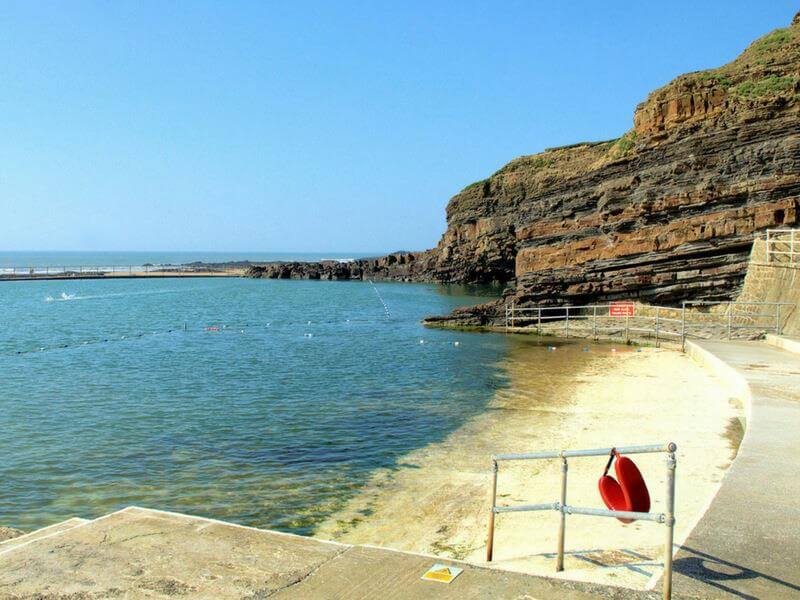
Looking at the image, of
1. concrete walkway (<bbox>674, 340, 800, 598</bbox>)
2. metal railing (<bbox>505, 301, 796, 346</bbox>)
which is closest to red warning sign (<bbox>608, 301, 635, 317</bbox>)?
metal railing (<bbox>505, 301, 796, 346</bbox>)

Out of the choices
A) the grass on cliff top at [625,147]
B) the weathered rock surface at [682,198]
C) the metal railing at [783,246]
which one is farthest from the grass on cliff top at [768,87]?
the metal railing at [783,246]

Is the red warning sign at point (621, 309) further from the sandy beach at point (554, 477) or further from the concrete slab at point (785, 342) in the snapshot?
the sandy beach at point (554, 477)

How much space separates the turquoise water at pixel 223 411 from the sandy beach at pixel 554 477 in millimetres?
884

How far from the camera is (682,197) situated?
3384 centimetres

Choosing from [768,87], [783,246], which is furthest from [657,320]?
[768,87]

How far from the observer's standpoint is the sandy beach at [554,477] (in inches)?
311

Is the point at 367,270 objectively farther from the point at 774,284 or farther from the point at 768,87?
the point at 774,284

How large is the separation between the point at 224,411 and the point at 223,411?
0.09 feet

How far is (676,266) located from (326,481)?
83.9ft

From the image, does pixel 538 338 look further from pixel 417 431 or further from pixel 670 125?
pixel 417 431

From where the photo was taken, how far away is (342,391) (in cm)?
2123

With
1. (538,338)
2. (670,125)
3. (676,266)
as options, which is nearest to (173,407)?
(538,338)

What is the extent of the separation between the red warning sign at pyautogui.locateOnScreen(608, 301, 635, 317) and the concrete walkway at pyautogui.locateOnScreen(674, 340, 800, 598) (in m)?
21.3

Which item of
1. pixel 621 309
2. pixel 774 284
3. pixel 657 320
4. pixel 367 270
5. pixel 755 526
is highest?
pixel 367 270
